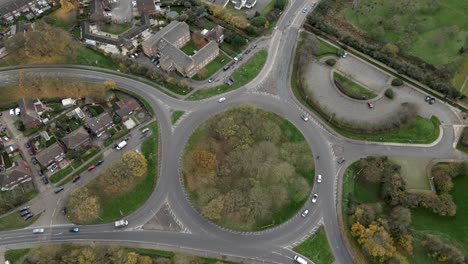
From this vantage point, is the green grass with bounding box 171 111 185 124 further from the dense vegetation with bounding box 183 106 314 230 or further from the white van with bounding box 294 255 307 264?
the white van with bounding box 294 255 307 264

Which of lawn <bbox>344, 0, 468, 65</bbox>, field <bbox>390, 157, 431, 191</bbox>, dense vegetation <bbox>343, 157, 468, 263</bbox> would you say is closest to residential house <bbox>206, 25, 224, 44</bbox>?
lawn <bbox>344, 0, 468, 65</bbox>

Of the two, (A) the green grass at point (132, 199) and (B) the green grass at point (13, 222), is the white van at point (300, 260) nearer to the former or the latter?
(A) the green grass at point (132, 199)

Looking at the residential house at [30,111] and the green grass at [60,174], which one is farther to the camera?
the residential house at [30,111]

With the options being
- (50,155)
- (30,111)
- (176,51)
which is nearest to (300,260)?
(50,155)

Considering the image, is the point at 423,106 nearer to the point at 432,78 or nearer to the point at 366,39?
the point at 432,78

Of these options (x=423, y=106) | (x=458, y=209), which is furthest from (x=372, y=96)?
(x=458, y=209)

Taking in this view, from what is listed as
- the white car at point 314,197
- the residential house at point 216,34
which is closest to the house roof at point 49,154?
the residential house at point 216,34
